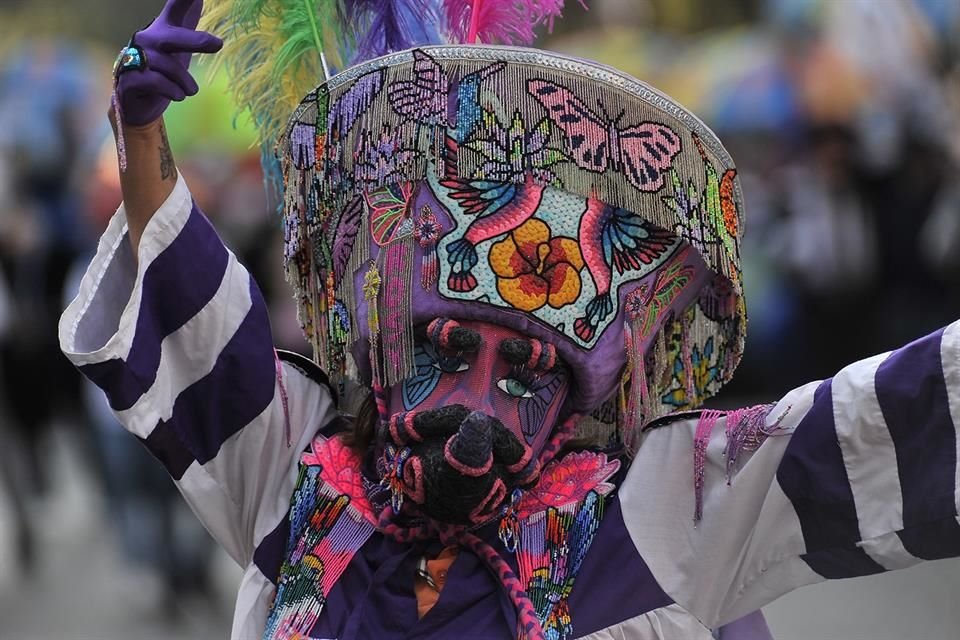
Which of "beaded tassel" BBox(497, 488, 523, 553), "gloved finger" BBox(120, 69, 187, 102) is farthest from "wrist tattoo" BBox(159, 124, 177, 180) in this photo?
"beaded tassel" BBox(497, 488, 523, 553)

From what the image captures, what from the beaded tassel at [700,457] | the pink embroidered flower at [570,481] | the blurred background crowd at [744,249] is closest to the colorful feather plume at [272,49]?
the pink embroidered flower at [570,481]

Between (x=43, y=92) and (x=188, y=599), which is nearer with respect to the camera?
(x=188, y=599)

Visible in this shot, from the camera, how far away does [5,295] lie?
22.3ft

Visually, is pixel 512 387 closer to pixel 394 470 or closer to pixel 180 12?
pixel 394 470

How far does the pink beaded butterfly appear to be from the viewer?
2.57 m

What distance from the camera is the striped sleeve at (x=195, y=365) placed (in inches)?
98.3

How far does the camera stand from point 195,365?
8.52ft

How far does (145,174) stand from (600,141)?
73 cm

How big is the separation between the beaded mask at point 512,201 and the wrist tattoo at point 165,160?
0.26 metres

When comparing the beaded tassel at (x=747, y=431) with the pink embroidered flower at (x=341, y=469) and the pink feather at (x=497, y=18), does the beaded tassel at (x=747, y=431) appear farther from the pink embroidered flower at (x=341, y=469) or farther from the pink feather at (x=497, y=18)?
the pink feather at (x=497, y=18)

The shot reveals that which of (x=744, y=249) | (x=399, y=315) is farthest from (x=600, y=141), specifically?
(x=744, y=249)

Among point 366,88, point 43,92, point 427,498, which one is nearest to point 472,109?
point 366,88

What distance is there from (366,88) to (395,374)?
48 centimetres

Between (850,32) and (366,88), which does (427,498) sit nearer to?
(366,88)
